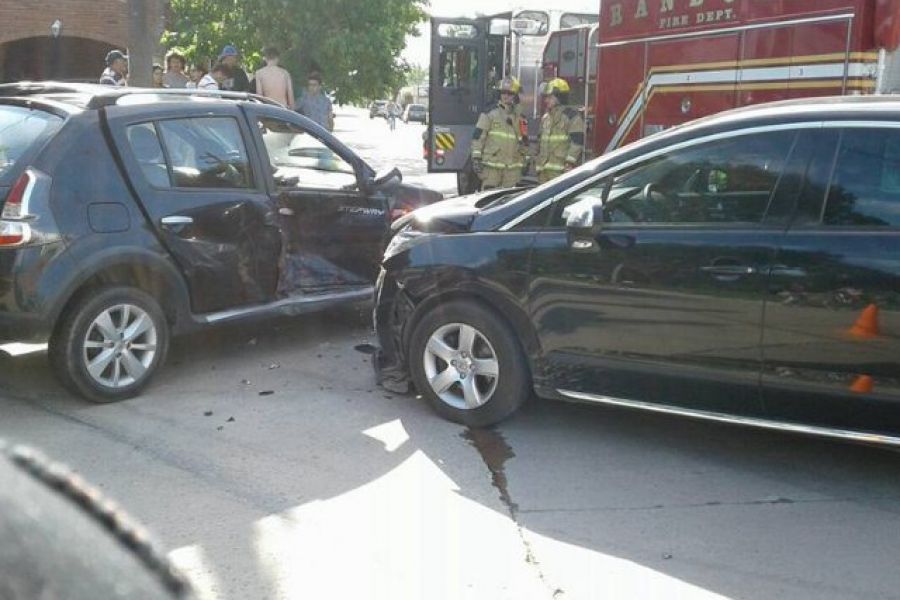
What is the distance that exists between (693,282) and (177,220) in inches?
118

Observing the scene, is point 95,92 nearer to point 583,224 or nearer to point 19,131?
point 19,131

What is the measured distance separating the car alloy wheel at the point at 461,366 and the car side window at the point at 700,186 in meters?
0.77

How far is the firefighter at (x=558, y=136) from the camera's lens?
10.1 meters

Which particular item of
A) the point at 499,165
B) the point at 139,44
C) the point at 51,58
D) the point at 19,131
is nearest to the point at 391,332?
the point at 19,131

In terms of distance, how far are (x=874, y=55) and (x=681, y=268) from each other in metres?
4.08

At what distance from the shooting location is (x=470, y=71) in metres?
14.4

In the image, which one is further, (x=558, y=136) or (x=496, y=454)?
(x=558, y=136)

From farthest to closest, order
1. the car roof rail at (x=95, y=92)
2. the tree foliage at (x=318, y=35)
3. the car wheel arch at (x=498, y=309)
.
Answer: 1. the tree foliage at (x=318, y=35)
2. the car roof rail at (x=95, y=92)
3. the car wheel arch at (x=498, y=309)

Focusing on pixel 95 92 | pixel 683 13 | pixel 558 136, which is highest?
pixel 683 13

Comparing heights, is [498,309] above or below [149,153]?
below

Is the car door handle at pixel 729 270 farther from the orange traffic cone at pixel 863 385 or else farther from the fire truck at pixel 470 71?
the fire truck at pixel 470 71

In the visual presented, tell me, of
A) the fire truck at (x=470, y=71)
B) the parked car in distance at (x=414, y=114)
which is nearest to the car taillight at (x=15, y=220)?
the fire truck at (x=470, y=71)

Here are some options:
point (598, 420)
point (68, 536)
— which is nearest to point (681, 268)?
point (598, 420)

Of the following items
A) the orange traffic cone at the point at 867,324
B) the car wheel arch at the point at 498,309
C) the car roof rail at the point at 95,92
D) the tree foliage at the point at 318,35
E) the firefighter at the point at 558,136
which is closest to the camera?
the orange traffic cone at the point at 867,324
